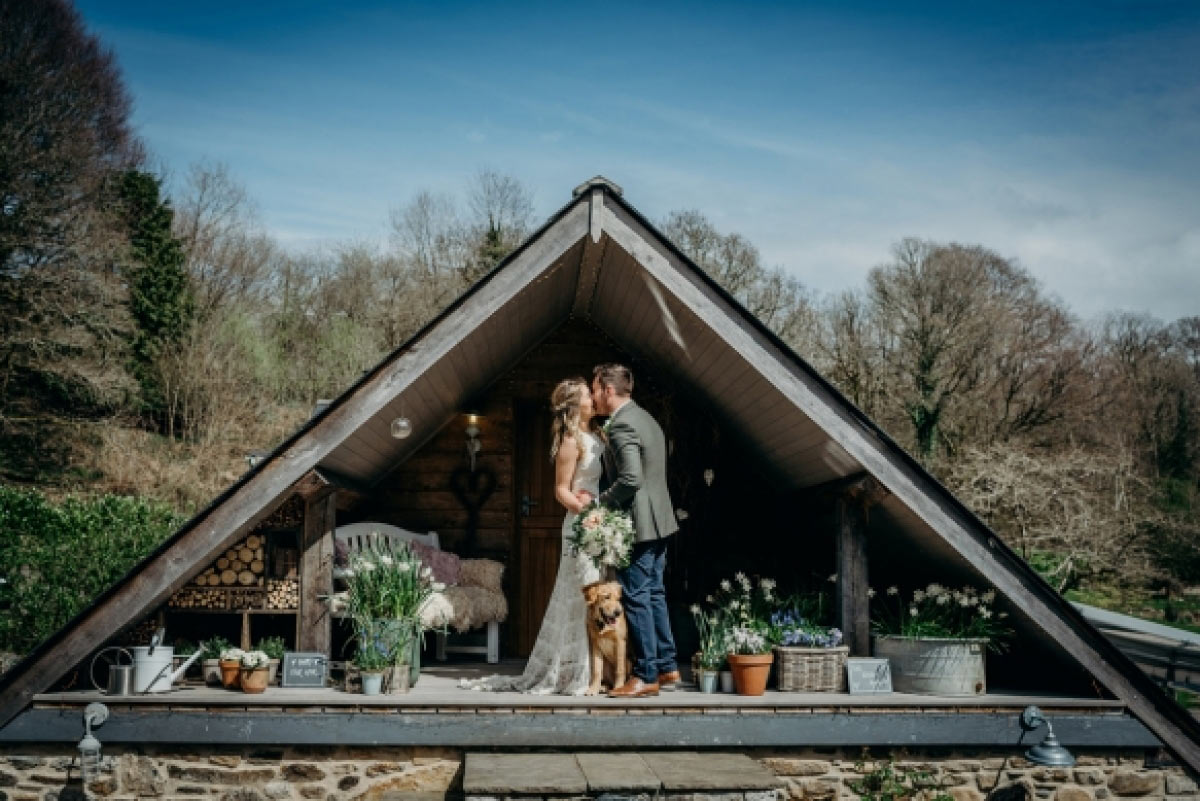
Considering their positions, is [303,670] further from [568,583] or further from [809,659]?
[809,659]

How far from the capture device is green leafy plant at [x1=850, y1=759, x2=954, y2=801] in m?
5.48

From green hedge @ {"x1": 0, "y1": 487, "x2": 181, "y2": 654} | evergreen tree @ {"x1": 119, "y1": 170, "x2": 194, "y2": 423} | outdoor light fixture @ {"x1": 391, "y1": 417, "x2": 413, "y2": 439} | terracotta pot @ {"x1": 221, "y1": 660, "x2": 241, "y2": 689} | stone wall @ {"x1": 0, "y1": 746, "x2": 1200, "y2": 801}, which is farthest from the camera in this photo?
evergreen tree @ {"x1": 119, "y1": 170, "x2": 194, "y2": 423}

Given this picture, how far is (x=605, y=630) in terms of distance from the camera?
18.3 ft

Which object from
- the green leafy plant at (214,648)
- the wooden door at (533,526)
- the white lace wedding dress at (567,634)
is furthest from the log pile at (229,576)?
the wooden door at (533,526)

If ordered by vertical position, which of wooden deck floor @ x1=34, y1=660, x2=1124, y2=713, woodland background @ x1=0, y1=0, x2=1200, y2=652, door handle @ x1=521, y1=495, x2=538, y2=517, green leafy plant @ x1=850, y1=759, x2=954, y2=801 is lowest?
green leafy plant @ x1=850, y1=759, x2=954, y2=801

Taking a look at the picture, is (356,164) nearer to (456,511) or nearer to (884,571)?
(456,511)

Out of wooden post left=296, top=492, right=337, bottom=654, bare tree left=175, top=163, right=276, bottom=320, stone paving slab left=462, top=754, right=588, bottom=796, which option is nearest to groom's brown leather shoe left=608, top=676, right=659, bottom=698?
stone paving slab left=462, top=754, right=588, bottom=796

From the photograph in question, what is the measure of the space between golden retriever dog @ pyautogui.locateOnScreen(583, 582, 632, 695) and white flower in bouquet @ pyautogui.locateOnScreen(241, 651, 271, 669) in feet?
5.97

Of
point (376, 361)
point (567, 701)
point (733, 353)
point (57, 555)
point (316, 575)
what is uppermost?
point (376, 361)

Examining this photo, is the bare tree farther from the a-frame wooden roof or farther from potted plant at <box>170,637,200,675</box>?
the a-frame wooden roof

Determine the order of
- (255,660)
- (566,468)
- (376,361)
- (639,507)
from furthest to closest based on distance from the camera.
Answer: (376,361) < (566,468) < (639,507) < (255,660)

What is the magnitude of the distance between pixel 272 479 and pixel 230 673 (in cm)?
119

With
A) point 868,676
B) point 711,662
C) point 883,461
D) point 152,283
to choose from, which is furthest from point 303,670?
point 152,283

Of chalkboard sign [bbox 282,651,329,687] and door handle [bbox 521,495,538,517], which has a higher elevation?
door handle [bbox 521,495,538,517]
